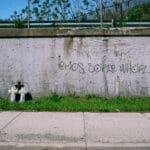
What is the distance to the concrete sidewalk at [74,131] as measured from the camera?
22.0 ft

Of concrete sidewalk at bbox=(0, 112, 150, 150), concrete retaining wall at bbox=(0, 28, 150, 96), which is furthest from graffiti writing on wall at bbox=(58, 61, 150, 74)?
concrete sidewalk at bbox=(0, 112, 150, 150)

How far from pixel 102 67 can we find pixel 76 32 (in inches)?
55.8

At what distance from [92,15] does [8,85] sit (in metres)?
3.87

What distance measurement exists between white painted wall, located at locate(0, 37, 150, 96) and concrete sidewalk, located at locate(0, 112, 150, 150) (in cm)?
230

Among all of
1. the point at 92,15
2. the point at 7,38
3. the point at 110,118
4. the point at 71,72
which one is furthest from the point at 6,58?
the point at 110,118

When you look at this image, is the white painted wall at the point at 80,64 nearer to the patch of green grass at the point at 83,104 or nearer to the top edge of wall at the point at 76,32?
the top edge of wall at the point at 76,32

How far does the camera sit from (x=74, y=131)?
25.7ft

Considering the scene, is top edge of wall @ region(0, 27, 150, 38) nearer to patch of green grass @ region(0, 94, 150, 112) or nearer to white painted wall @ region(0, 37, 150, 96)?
white painted wall @ region(0, 37, 150, 96)

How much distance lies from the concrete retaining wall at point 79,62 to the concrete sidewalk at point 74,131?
7.54ft

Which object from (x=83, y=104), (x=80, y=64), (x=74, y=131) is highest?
(x=80, y=64)

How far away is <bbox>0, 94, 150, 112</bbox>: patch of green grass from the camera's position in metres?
10.6

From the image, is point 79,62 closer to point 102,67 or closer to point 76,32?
point 102,67

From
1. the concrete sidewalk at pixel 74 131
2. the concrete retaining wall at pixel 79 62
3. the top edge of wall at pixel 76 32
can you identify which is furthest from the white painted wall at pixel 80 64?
the concrete sidewalk at pixel 74 131

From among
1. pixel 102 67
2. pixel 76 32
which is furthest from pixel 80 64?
pixel 76 32
